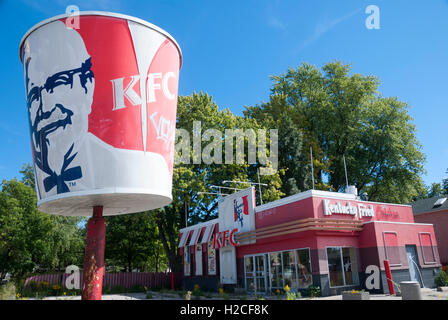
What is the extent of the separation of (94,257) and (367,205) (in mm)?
17054

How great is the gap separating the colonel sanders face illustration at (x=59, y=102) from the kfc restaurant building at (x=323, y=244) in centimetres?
1278

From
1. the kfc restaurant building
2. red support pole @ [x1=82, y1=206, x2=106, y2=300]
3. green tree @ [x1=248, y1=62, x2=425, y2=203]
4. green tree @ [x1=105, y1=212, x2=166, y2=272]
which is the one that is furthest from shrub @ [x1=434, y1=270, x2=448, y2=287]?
green tree @ [x1=105, y1=212, x2=166, y2=272]

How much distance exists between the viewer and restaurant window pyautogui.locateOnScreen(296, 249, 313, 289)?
19203 mm

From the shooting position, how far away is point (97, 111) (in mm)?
10516

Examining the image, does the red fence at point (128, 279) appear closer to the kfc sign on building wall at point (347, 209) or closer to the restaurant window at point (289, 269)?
the restaurant window at point (289, 269)

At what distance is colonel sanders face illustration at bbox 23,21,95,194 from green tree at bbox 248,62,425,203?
97.4ft

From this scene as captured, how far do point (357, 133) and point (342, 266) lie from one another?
25078 mm

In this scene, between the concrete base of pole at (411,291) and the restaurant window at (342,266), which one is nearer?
the concrete base of pole at (411,291)

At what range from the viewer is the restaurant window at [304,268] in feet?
63.0

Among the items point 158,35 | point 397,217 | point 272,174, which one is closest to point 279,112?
point 272,174

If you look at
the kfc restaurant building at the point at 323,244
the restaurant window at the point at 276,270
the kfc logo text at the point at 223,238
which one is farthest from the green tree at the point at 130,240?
the restaurant window at the point at 276,270

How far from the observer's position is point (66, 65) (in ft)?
35.4

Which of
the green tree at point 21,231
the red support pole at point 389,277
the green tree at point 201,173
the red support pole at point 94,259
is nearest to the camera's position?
the red support pole at point 94,259

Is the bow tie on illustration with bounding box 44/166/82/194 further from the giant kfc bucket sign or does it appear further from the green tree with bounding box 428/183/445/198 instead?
the green tree with bounding box 428/183/445/198
